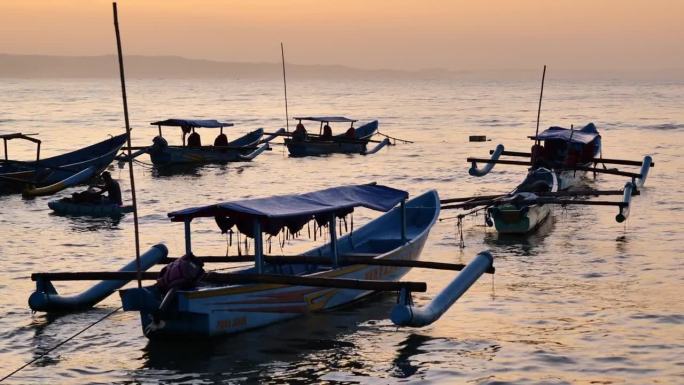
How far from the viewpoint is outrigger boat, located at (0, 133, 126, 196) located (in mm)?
34094

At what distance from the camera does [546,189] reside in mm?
29016

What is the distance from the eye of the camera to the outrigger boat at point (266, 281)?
50.7 feet

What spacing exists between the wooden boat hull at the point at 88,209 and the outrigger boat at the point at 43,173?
387 centimetres

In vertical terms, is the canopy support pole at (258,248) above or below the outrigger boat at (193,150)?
above

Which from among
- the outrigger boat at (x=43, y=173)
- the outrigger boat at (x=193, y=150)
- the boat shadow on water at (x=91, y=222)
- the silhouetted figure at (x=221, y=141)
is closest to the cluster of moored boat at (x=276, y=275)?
the boat shadow on water at (x=91, y=222)

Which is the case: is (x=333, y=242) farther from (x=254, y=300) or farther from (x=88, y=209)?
(x=88, y=209)

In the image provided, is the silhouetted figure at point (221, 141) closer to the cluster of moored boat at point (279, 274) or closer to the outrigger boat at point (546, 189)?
the outrigger boat at point (546, 189)

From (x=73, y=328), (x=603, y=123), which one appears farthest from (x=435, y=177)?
(x=603, y=123)

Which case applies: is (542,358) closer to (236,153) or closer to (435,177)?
(435,177)

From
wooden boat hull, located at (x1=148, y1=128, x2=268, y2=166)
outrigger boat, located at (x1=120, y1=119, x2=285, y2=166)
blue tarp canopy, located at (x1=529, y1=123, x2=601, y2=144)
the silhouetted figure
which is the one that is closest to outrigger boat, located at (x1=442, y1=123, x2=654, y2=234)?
A: blue tarp canopy, located at (x1=529, y1=123, x2=601, y2=144)

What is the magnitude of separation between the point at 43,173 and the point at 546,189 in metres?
17.6

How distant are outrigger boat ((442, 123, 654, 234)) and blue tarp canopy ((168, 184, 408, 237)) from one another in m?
7.09

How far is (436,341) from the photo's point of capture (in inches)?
647

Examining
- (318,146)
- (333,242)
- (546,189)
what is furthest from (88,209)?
(318,146)
